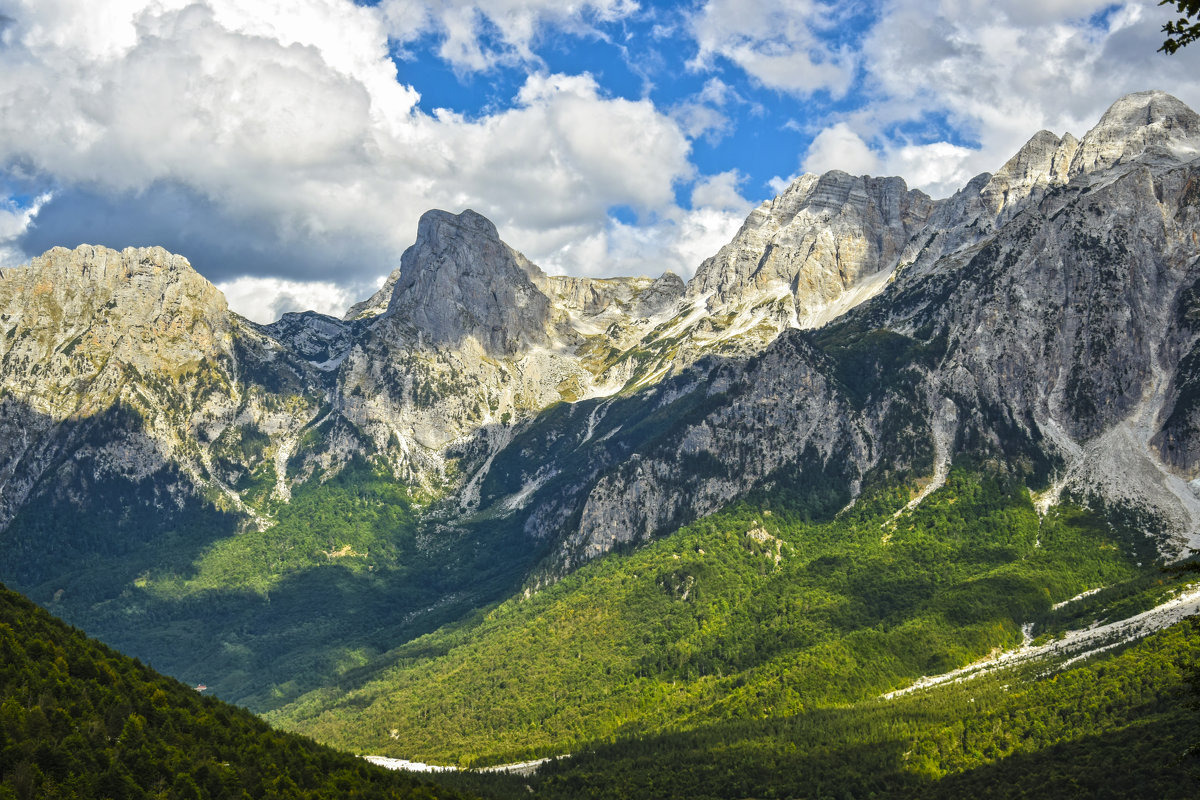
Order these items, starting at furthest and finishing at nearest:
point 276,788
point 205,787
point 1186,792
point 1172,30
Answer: point 1186,792 → point 276,788 → point 205,787 → point 1172,30

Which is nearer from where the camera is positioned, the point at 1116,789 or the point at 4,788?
the point at 4,788

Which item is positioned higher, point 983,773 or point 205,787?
point 205,787

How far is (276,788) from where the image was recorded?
446 ft

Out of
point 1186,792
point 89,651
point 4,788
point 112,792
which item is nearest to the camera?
point 4,788

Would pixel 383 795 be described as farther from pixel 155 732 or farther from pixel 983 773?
pixel 983 773

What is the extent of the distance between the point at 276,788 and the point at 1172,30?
135 metres

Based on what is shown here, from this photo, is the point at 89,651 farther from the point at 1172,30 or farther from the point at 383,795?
the point at 1172,30

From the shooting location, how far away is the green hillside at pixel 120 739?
113m

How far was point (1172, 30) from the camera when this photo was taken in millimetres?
55344

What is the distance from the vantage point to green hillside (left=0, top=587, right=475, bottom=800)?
370 ft

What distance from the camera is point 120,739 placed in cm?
12594

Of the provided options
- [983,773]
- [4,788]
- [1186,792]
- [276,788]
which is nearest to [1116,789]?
[1186,792]

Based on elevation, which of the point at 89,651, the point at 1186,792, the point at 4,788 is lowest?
the point at 1186,792

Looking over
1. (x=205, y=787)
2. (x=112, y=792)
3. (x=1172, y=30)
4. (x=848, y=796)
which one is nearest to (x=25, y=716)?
(x=112, y=792)
